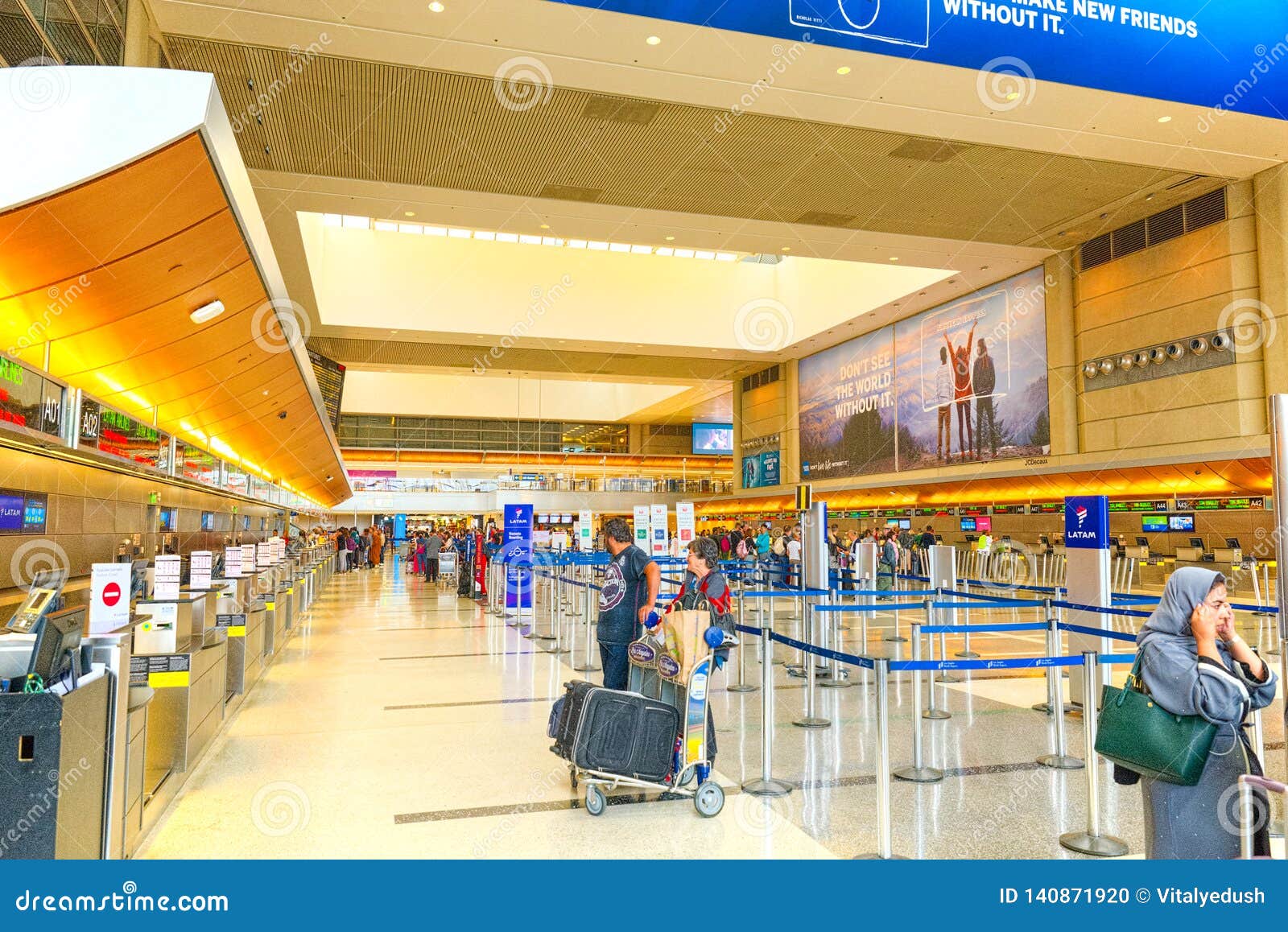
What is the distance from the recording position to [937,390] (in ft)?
68.5

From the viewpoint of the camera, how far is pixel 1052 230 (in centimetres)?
1572

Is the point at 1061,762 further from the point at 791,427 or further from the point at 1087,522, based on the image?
the point at 791,427

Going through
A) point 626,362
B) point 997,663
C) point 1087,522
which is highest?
point 626,362

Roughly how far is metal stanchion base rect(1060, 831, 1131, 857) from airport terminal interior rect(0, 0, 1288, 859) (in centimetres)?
3

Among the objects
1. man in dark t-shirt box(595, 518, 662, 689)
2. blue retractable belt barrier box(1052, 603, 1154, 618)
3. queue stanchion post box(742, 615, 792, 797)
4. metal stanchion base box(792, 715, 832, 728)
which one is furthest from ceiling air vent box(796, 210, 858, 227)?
queue stanchion post box(742, 615, 792, 797)

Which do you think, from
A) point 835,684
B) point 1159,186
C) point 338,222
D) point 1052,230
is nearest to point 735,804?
point 835,684

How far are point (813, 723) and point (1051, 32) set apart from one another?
6557 millimetres

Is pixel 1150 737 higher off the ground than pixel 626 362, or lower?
lower

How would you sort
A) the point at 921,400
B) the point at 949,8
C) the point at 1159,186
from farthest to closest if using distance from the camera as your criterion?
1. the point at 921,400
2. the point at 1159,186
3. the point at 949,8

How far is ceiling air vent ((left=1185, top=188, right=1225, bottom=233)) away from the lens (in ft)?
44.1

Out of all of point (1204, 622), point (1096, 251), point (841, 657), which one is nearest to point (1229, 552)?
point (1096, 251)

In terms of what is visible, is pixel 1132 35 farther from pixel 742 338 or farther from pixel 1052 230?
pixel 742 338
